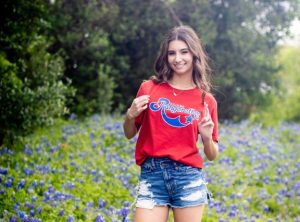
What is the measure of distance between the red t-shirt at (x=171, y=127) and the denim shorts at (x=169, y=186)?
0.20ft

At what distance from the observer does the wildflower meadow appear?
16.6ft

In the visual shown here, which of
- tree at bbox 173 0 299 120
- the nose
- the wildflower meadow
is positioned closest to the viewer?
the nose

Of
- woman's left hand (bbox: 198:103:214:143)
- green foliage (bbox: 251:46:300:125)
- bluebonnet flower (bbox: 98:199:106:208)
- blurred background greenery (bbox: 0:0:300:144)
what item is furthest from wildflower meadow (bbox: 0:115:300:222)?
green foliage (bbox: 251:46:300:125)

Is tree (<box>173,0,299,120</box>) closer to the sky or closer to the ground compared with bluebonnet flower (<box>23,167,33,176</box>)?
closer to the sky

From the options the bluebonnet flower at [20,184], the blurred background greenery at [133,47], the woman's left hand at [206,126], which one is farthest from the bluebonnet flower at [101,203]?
the blurred background greenery at [133,47]

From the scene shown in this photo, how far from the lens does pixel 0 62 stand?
6.31 meters

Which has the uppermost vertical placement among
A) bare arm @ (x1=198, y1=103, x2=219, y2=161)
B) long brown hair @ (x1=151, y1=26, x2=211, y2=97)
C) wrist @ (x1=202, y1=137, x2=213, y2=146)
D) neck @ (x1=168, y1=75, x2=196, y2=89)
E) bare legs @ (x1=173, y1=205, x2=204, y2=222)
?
long brown hair @ (x1=151, y1=26, x2=211, y2=97)

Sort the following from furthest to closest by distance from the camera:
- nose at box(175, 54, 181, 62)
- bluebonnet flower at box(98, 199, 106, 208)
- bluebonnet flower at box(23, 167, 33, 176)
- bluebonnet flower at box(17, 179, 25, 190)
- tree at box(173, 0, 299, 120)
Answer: tree at box(173, 0, 299, 120), bluebonnet flower at box(23, 167, 33, 176), bluebonnet flower at box(17, 179, 25, 190), bluebonnet flower at box(98, 199, 106, 208), nose at box(175, 54, 181, 62)

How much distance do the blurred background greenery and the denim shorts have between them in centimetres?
407

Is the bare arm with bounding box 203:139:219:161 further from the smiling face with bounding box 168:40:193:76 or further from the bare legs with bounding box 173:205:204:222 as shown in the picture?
the smiling face with bounding box 168:40:193:76

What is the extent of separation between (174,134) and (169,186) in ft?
1.13

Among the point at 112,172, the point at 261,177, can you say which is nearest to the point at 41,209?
the point at 112,172

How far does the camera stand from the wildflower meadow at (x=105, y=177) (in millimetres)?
5074

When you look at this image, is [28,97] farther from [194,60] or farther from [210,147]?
[210,147]
